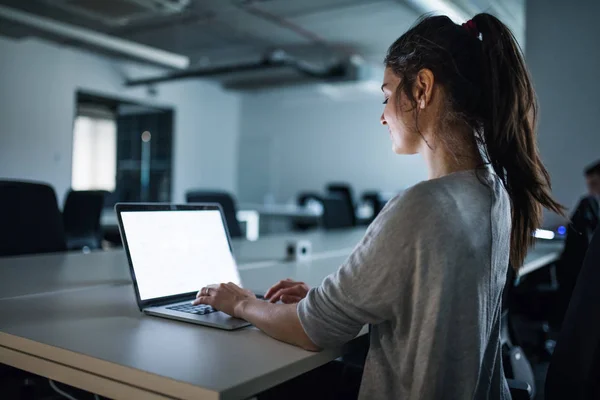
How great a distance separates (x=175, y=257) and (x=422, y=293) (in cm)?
74

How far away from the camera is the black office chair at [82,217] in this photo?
4.56 m

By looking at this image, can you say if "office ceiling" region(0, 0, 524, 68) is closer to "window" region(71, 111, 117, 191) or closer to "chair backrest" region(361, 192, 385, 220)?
"chair backrest" region(361, 192, 385, 220)

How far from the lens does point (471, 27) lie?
3.35ft

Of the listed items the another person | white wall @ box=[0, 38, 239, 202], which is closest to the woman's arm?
the another person

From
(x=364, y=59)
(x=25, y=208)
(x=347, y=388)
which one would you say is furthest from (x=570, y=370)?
(x=364, y=59)

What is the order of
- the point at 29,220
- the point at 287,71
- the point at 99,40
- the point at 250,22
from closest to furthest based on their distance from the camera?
the point at 29,220 < the point at 250,22 < the point at 99,40 < the point at 287,71

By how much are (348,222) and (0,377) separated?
11.8 ft

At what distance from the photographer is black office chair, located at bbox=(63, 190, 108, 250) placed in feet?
15.0

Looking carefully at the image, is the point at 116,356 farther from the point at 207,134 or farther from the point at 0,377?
the point at 207,134

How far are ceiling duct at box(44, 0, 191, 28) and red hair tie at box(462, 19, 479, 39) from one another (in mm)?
4831

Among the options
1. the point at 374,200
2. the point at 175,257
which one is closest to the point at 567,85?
the point at 374,200

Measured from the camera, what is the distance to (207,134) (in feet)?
33.9

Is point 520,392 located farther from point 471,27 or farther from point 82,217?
point 82,217

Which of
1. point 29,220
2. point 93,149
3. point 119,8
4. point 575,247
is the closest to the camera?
point 575,247
